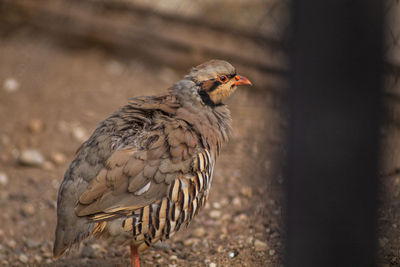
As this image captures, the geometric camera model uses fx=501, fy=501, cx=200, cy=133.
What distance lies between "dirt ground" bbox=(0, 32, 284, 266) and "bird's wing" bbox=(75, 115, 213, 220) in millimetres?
609

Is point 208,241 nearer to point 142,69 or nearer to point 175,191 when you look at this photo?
point 175,191

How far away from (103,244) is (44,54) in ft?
13.8

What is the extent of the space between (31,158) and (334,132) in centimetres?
417

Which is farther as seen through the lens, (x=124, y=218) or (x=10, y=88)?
(x=10, y=88)

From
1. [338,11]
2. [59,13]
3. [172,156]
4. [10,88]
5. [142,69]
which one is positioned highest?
[59,13]

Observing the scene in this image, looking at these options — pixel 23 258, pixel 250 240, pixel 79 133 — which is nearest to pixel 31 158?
pixel 79 133

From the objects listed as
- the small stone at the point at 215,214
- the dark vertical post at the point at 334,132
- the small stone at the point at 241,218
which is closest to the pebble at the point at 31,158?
the small stone at the point at 215,214

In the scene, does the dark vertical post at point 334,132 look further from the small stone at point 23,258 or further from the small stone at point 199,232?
the small stone at point 23,258

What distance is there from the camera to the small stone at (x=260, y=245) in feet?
12.0

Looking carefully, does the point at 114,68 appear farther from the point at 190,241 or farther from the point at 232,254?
the point at 232,254

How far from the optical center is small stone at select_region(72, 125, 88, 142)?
559cm

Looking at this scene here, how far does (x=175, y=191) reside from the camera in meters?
3.18

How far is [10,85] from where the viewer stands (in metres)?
6.54

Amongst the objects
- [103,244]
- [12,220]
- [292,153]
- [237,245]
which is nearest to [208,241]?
[237,245]
